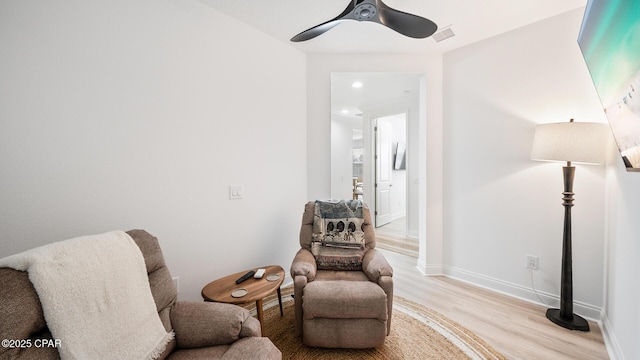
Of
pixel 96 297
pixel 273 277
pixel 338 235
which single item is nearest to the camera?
pixel 96 297

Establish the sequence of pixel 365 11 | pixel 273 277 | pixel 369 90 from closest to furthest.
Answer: pixel 365 11, pixel 273 277, pixel 369 90

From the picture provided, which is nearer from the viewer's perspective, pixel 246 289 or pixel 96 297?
pixel 96 297

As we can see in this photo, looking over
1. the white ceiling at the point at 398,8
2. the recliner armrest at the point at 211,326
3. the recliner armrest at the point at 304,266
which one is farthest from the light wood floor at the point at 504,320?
the white ceiling at the point at 398,8

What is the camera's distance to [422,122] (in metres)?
2.82

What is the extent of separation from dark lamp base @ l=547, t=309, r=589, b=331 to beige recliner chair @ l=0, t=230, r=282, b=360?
88.7 inches

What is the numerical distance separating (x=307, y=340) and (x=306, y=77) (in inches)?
100

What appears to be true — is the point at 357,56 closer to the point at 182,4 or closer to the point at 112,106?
the point at 182,4

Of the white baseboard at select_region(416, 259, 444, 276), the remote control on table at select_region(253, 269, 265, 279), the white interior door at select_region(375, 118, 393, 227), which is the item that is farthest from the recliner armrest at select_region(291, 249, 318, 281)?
the white interior door at select_region(375, 118, 393, 227)

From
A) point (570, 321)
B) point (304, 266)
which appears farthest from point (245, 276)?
point (570, 321)

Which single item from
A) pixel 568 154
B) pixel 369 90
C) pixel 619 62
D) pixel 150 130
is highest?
pixel 369 90

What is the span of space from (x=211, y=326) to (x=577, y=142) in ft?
Result: 8.94

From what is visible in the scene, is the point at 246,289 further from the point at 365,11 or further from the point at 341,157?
the point at 341,157

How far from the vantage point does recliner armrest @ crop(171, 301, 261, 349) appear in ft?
3.70

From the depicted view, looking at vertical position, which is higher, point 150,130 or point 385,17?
point 385,17
